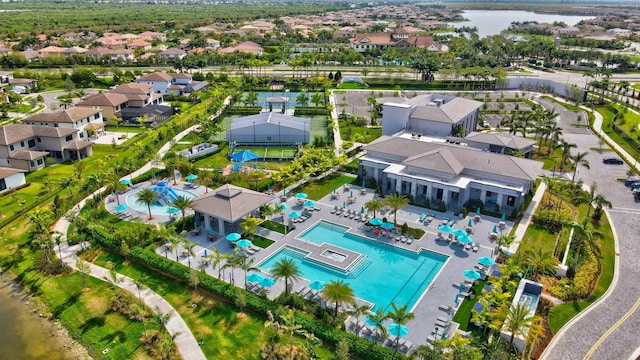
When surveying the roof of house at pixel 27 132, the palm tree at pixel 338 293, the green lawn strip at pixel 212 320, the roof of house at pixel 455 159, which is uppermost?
the roof of house at pixel 27 132

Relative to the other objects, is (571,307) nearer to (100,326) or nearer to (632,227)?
(632,227)

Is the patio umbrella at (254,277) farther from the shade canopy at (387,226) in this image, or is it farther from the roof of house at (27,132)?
the roof of house at (27,132)

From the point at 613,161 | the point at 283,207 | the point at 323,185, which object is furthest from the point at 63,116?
the point at 613,161

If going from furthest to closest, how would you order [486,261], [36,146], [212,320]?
[36,146], [486,261], [212,320]

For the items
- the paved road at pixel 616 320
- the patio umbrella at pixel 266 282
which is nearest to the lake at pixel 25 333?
the patio umbrella at pixel 266 282

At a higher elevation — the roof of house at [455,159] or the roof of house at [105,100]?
the roof of house at [105,100]

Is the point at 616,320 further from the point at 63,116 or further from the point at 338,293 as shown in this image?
the point at 63,116
